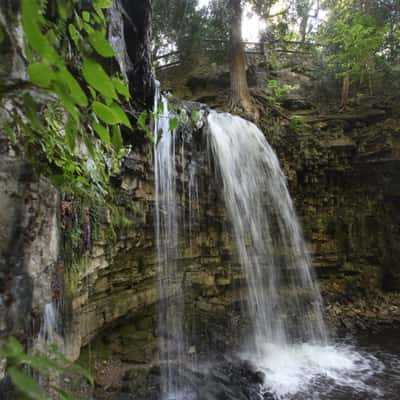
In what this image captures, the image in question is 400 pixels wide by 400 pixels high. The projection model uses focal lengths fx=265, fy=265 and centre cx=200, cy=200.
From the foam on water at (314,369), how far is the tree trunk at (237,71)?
18.3ft

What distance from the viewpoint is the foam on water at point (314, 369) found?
12.5 feet

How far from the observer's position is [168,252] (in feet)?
15.2

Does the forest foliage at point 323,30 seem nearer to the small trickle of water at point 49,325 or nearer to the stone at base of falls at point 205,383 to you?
the stone at base of falls at point 205,383

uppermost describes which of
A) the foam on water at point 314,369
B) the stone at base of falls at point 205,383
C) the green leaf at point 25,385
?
the green leaf at point 25,385

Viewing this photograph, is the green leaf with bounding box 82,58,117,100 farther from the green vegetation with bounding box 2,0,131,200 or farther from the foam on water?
the foam on water

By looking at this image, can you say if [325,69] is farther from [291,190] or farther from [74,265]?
[74,265]

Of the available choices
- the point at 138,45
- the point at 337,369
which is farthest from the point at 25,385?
the point at 337,369

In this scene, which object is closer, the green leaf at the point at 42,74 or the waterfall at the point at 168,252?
the green leaf at the point at 42,74

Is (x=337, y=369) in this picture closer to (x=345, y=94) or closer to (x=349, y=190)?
(x=349, y=190)

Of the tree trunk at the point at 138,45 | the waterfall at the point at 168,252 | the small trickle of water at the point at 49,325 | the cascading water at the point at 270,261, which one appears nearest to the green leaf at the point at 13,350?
the small trickle of water at the point at 49,325

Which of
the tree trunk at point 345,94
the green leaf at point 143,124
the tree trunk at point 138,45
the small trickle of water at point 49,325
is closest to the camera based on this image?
the green leaf at point 143,124

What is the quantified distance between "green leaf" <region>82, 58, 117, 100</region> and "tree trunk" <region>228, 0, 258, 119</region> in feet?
23.2

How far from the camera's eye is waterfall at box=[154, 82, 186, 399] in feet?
13.7

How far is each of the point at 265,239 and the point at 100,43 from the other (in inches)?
225
